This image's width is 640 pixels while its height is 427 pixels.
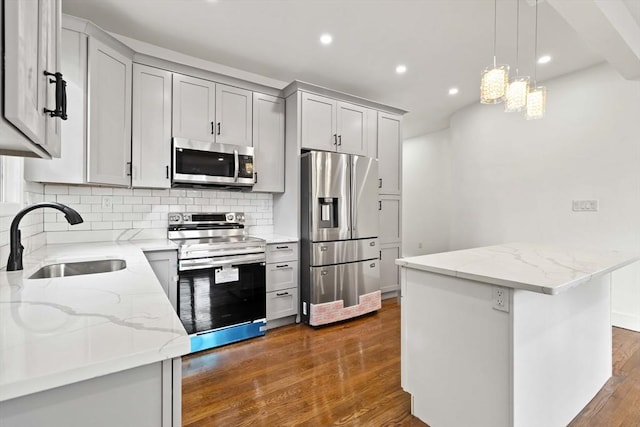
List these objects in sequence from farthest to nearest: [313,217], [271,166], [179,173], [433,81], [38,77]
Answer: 1. [433,81]
2. [271,166]
3. [313,217]
4. [179,173]
5. [38,77]

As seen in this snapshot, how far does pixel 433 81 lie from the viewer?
385 cm

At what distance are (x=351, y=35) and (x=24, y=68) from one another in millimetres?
2691

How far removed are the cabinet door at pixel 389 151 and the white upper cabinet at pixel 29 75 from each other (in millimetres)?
3364

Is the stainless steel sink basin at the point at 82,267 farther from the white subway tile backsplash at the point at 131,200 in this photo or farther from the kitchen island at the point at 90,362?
the white subway tile backsplash at the point at 131,200

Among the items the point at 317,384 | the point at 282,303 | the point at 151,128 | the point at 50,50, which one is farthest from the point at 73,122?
the point at 317,384

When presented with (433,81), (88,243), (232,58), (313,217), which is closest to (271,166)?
(313,217)

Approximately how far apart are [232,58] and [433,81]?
7.98ft

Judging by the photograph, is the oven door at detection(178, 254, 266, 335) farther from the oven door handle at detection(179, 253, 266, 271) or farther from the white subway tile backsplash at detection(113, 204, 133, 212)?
the white subway tile backsplash at detection(113, 204, 133, 212)

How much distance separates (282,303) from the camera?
311 centimetres

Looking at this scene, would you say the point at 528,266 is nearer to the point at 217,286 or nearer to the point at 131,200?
the point at 217,286

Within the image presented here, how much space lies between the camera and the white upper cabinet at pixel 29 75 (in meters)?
0.57

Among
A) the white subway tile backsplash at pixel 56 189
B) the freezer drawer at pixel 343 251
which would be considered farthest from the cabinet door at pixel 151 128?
the freezer drawer at pixel 343 251

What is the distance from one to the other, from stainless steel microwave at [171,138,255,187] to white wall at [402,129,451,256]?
412cm

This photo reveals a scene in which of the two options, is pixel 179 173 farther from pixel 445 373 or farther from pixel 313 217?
pixel 445 373
